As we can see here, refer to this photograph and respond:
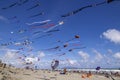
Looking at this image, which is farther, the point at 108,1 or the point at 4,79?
the point at 4,79

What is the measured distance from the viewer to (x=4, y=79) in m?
33.9

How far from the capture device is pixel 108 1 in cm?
824

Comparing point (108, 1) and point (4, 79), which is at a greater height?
point (108, 1)

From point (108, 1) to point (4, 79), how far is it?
29848mm
